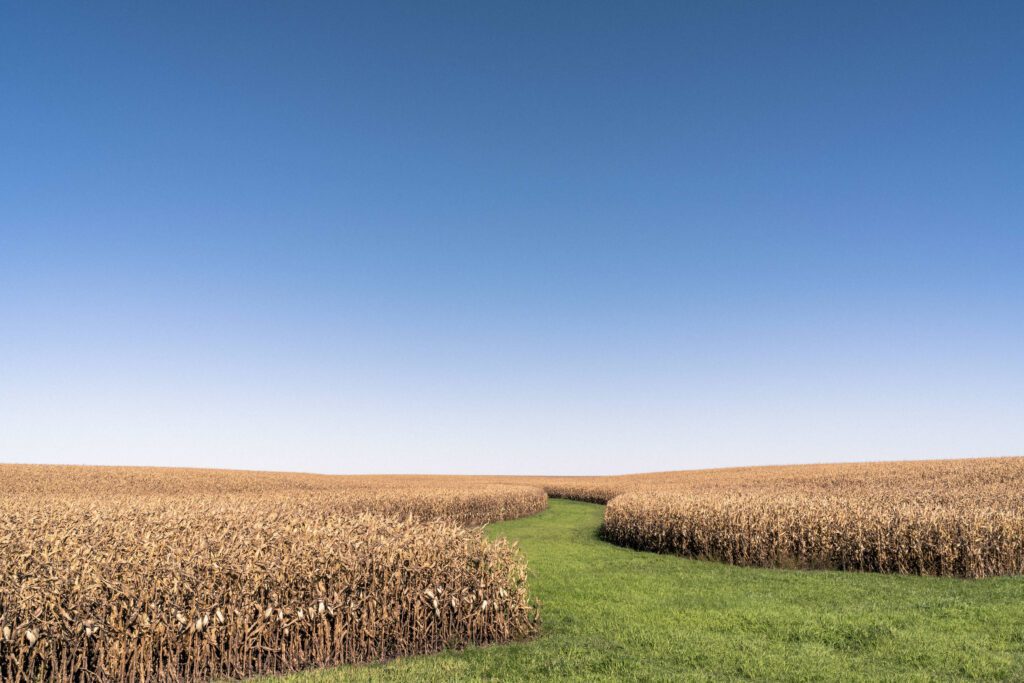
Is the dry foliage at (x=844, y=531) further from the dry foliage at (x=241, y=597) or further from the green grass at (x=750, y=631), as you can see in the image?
the dry foliage at (x=241, y=597)

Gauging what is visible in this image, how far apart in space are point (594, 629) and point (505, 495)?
25.3 metres

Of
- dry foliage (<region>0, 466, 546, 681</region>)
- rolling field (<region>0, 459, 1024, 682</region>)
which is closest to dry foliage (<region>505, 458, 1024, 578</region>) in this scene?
rolling field (<region>0, 459, 1024, 682</region>)

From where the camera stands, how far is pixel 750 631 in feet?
35.8

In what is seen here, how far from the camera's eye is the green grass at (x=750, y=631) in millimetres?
8805

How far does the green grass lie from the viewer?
8805 mm

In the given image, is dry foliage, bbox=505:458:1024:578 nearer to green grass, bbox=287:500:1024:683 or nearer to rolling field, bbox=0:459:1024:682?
rolling field, bbox=0:459:1024:682

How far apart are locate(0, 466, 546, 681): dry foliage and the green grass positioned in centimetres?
70

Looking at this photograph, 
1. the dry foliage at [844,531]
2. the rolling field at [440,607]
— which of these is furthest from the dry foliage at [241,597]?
the dry foliage at [844,531]

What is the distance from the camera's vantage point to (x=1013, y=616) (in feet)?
38.2

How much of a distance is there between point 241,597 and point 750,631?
29.0ft

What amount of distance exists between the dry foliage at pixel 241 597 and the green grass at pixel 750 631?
27.6 inches

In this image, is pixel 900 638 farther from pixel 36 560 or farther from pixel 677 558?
pixel 36 560

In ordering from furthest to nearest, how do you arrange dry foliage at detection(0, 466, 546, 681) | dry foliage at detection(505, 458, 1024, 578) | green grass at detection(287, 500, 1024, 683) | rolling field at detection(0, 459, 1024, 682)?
Answer: dry foliage at detection(505, 458, 1024, 578) < green grass at detection(287, 500, 1024, 683) < rolling field at detection(0, 459, 1024, 682) < dry foliage at detection(0, 466, 546, 681)

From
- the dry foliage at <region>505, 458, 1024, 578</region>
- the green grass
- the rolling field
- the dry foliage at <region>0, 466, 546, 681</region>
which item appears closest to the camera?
the dry foliage at <region>0, 466, 546, 681</region>
